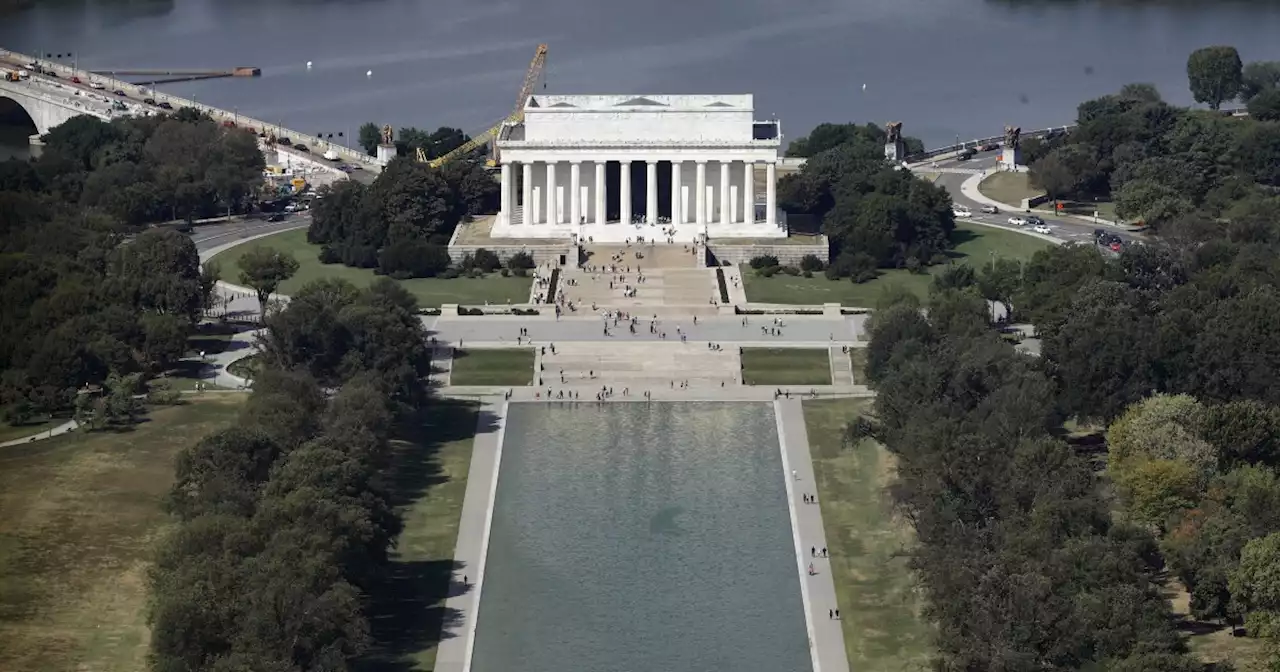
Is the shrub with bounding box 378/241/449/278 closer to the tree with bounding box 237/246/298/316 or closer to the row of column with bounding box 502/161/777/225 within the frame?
the row of column with bounding box 502/161/777/225

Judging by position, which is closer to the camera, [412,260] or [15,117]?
[412,260]

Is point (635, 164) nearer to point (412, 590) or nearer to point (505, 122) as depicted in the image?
point (505, 122)

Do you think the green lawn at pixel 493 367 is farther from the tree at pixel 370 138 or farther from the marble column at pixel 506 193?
the tree at pixel 370 138

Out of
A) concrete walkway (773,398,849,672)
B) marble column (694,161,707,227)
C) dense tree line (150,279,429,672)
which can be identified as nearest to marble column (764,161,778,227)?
marble column (694,161,707,227)

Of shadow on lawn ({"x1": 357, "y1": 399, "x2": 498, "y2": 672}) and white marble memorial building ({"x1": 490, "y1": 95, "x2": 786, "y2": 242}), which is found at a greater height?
white marble memorial building ({"x1": 490, "y1": 95, "x2": 786, "y2": 242})

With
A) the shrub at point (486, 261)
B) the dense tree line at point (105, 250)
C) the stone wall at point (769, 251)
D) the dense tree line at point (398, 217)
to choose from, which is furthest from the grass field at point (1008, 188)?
the dense tree line at point (105, 250)

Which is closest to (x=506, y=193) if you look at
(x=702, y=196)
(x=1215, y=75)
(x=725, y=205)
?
(x=702, y=196)
